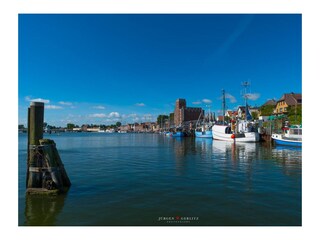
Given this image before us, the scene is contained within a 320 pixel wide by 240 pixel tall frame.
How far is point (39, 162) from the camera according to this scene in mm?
12758

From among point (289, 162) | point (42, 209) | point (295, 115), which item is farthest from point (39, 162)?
point (295, 115)

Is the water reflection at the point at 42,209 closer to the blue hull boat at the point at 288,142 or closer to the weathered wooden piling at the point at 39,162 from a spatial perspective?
the weathered wooden piling at the point at 39,162

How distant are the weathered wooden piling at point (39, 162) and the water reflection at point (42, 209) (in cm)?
44

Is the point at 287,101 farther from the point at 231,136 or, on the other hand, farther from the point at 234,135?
the point at 234,135

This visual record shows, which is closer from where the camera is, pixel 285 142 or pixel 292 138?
pixel 292 138

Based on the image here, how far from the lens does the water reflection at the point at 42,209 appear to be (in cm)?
979

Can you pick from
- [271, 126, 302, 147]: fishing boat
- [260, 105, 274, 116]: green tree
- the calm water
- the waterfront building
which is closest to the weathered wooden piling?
the calm water

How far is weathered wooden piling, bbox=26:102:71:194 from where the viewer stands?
1266cm

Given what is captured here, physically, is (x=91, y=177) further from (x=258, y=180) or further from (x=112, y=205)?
(x=258, y=180)

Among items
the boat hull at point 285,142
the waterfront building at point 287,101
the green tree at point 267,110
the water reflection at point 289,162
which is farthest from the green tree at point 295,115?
the water reflection at point 289,162

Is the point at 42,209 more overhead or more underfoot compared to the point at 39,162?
more underfoot

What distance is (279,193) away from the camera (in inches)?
523

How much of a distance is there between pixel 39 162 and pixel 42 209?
2937 mm
